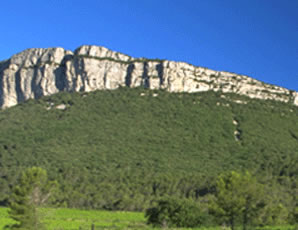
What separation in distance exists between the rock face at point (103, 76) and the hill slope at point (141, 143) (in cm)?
736

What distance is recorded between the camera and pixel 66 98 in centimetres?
13625

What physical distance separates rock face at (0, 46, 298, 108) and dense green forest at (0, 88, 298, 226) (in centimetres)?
738

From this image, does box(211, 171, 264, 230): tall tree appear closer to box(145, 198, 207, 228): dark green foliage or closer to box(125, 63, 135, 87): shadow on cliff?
box(145, 198, 207, 228): dark green foliage

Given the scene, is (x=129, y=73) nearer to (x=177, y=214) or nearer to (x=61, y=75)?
(x=61, y=75)

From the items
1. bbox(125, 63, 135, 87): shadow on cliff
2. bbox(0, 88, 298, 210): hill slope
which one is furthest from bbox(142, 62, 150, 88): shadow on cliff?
bbox(0, 88, 298, 210): hill slope

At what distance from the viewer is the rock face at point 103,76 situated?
491ft

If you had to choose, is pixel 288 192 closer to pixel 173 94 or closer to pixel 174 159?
pixel 174 159

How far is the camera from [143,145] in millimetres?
108750

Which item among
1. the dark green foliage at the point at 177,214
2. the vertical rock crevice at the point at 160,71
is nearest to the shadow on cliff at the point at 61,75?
the vertical rock crevice at the point at 160,71

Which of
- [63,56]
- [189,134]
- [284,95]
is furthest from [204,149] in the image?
[63,56]

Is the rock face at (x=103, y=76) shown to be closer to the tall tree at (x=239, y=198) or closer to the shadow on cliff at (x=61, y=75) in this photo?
the shadow on cliff at (x=61, y=75)

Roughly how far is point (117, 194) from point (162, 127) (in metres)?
36.1

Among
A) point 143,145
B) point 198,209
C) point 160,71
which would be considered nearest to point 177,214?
point 198,209

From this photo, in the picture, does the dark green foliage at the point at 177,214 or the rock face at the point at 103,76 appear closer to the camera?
the dark green foliage at the point at 177,214
